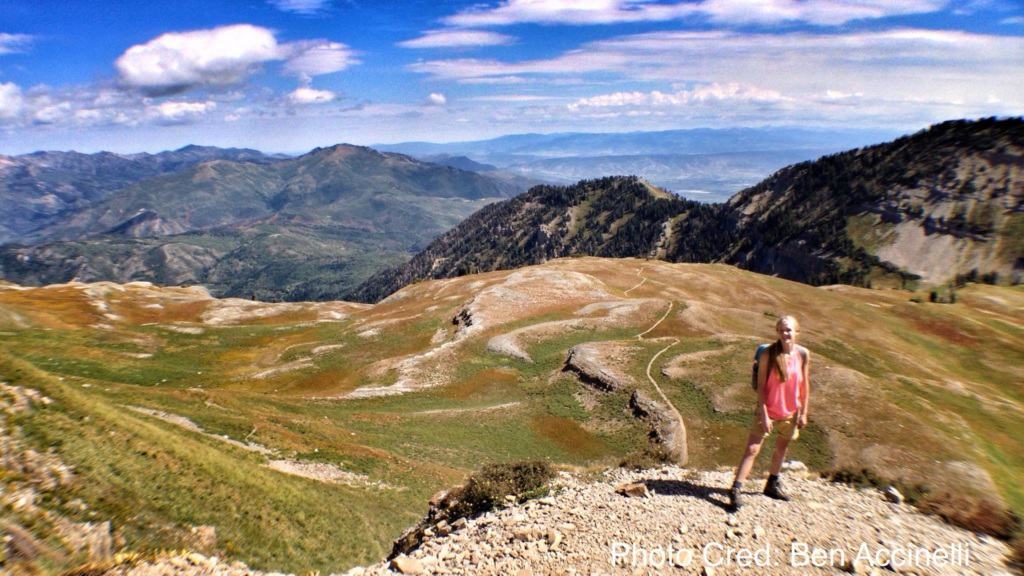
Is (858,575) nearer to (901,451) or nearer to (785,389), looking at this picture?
(785,389)

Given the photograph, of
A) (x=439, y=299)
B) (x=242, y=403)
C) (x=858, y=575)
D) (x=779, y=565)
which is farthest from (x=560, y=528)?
(x=439, y=299)

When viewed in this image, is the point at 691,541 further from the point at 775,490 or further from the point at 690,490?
the point at 775,490

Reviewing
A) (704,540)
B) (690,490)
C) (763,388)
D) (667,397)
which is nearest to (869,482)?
(690,490)

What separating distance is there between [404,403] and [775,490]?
3514 cm

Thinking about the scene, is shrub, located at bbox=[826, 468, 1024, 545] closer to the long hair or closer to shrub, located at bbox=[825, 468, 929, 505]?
shrub, located at bbox=[825, 468, 929, 505]

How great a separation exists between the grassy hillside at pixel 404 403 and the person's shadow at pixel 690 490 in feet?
38.0

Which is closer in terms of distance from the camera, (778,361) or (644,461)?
(778,361)

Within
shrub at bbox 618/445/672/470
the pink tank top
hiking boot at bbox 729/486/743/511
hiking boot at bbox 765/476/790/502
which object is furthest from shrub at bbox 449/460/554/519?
the pink tank top

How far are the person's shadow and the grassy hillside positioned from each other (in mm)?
11586

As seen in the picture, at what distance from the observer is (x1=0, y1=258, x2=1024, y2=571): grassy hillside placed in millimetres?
16094

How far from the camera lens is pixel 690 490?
16484mm

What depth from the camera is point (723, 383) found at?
41.6 meters

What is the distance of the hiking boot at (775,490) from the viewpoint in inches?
614

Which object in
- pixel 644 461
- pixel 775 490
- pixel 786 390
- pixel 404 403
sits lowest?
pixel 404 403
